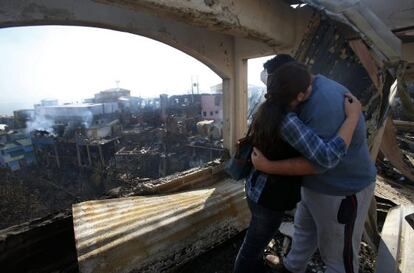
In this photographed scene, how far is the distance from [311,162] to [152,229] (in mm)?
1939

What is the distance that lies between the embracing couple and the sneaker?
2.21 feet

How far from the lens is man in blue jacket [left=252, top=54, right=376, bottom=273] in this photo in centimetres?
151

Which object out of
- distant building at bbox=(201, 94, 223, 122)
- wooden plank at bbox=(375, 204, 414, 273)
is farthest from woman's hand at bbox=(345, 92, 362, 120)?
distant building at bbox=(201, 94, 223, 122)

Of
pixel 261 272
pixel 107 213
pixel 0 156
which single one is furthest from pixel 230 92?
pixel 0 156

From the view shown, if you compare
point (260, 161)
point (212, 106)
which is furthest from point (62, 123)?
point (260, 161)

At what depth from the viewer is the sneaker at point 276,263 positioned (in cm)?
247

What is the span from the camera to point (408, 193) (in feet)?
16.2

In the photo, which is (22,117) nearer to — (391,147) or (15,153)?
(15,153)

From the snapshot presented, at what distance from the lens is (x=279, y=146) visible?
5.18 feet

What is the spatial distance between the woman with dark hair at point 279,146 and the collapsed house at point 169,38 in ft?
3.78

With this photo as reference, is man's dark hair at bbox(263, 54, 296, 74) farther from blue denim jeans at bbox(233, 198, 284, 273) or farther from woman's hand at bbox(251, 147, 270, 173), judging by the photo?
blue denim jeans at bbox(233, 198, 284, 273)

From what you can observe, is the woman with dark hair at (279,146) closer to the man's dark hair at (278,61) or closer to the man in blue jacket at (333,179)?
the man in blue jacket at (333,179)

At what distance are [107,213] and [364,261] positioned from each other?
9.54 feet

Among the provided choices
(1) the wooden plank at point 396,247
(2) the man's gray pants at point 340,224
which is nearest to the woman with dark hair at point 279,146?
(2) the man's gray pants at point 340,224
